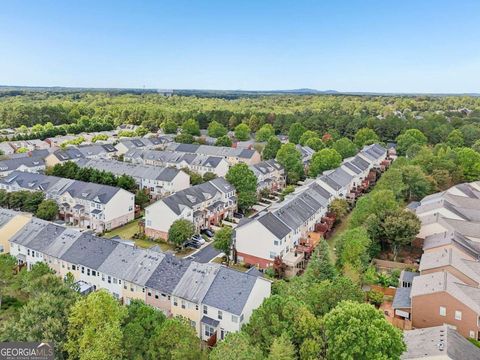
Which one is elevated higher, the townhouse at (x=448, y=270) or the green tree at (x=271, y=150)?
the green tree at (x=271, y=150)

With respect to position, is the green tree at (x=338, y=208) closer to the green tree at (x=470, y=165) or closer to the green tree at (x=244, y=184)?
the green tree at (x=244, y=184)

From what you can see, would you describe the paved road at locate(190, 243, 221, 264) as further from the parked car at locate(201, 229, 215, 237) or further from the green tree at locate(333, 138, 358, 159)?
the green tree at locate(333, 138, 358, 159)

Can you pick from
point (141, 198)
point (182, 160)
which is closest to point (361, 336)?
point (141, 198)

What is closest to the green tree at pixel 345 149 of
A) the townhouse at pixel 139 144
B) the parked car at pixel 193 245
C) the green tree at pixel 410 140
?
the green tree at pixel 410 140

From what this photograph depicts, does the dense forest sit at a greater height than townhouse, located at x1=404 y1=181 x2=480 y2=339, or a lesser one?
greater

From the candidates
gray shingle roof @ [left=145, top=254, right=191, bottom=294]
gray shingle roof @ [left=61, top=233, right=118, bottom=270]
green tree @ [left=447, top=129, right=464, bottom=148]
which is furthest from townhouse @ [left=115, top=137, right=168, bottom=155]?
green tree @ [left=447, top=129, right=464, bottom=148]

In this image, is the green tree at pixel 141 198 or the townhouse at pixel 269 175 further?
the townhouse at pixel 269 175

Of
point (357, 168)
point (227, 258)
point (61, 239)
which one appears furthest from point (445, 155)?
point (61, 239)

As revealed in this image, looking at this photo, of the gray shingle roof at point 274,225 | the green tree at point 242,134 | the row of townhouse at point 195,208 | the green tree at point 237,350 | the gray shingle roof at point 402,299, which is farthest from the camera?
the green tree at point 242,134
